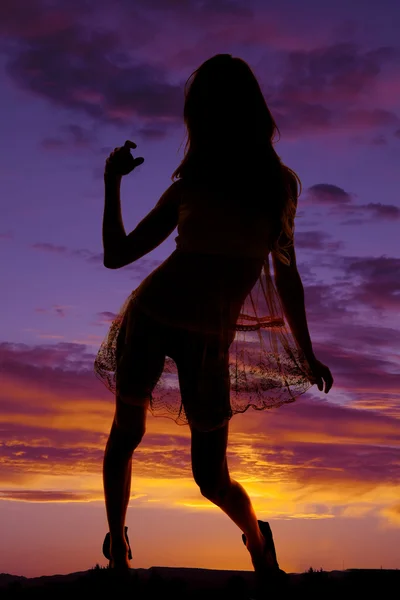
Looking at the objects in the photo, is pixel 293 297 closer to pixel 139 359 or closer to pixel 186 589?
pixel 139 359

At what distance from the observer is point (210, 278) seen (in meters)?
4.49

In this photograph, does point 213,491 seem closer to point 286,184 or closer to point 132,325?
point 132,325

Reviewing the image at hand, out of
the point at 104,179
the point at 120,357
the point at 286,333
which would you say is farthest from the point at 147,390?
the point at 104,179

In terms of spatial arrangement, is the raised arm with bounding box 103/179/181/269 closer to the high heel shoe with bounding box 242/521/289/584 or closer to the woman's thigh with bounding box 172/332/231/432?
the woman's thigh with bounding box 172/332/231/432

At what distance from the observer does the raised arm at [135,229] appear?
4637 millimetres

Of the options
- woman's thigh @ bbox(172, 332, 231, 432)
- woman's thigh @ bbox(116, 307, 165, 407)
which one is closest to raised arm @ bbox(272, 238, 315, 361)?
woman's thigh @ bbox(172, 332, 231, 432)

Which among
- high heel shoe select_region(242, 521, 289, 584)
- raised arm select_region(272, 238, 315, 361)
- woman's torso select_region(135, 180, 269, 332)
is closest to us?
woman's torso select_region(135, 180, 269, 332)

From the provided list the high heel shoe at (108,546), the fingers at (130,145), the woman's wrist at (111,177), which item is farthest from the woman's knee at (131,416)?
the fingers at (130,145)

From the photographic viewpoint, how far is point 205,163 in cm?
459

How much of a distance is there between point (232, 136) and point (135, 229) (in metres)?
0.85

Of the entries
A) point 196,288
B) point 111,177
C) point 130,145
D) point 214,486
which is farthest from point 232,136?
point 214,486

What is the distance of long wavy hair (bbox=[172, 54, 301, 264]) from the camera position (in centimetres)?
460

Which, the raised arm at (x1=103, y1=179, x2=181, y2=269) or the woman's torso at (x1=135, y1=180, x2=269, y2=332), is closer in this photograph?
the woman's torso at (x1=135, y1=180, x2=269, y2=332)

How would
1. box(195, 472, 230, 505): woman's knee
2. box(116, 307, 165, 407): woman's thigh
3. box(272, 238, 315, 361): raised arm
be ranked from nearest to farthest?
box(116, 307, 165, 407): woman's thigh < box(195, 472, 230, 505): woman's knee < box(272, 238, 315, 361): raised arm
